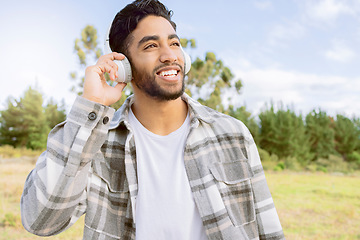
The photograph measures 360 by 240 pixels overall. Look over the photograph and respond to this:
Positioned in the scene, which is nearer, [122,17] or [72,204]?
[72,204]

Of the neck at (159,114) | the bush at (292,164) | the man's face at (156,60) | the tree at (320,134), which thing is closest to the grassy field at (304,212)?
the neck at (159,114)

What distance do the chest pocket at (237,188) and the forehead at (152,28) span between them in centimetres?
114

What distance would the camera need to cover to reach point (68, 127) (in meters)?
2.10

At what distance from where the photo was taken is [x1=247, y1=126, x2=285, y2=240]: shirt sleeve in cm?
233

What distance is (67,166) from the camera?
2018mm

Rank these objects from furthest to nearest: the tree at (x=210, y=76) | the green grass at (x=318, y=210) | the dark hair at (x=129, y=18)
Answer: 1. the tree at (x=210, y=76)
2. the green grass at (x=318, y=210)
3. the dark hair at (x=129, y=18)

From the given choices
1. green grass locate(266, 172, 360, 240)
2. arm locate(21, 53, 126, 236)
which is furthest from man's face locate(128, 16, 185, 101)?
green grass locate(266, 172, 360, 240)

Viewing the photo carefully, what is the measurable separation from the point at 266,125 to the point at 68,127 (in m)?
27.2

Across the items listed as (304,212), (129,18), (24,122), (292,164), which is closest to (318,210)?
(304,212)

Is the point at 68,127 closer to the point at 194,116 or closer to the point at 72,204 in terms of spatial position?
the point at 72,204

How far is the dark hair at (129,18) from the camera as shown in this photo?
2732 millimetres

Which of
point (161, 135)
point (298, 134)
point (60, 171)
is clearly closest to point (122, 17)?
point (161, 135)

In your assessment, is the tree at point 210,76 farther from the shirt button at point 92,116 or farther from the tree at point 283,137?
the shirt button at point 92,116

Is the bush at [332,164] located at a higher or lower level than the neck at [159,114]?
lower
